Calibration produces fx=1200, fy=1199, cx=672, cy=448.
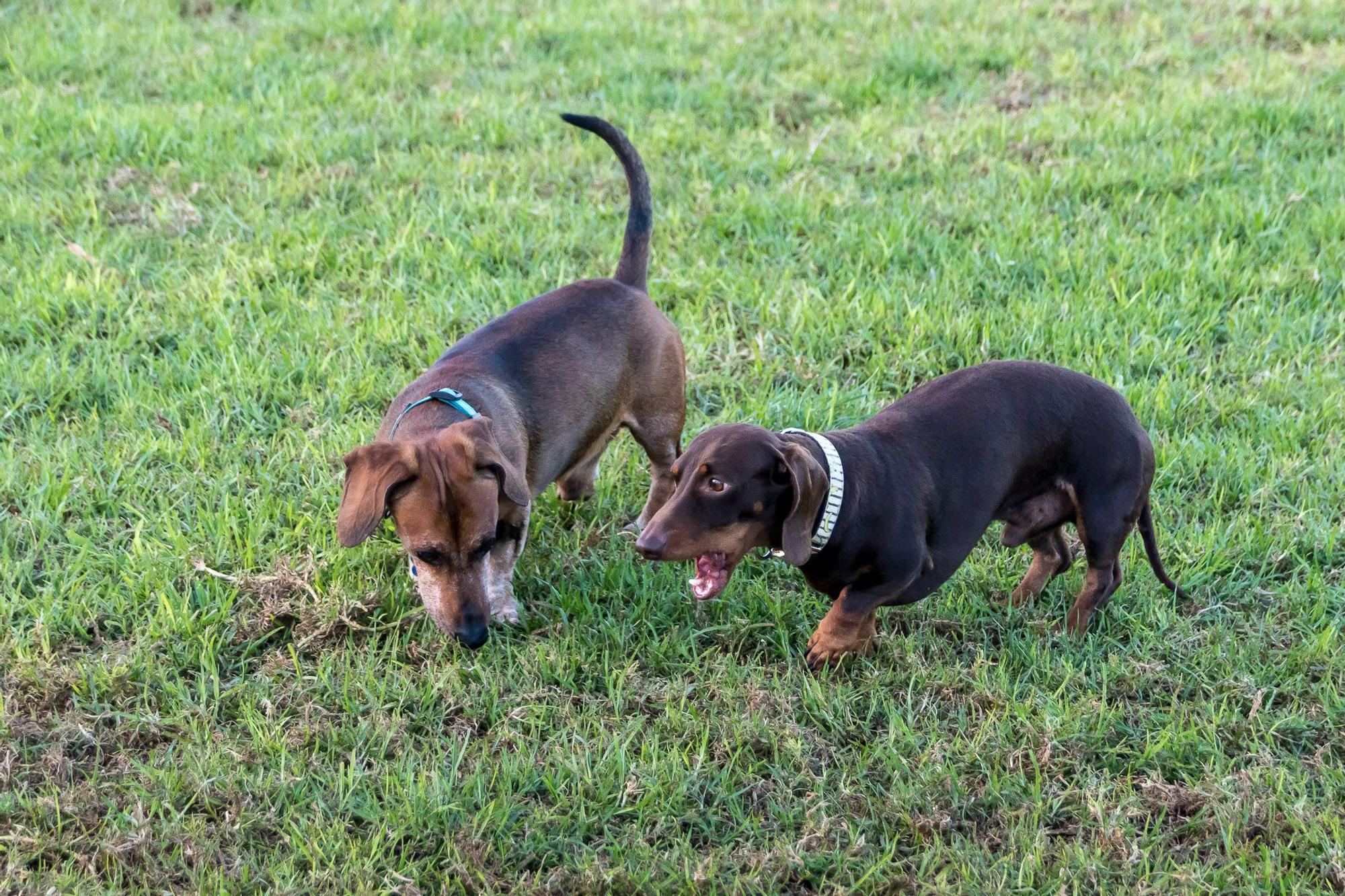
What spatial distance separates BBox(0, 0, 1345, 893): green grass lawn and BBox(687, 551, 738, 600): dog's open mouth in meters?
0.39

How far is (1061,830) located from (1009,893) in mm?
344

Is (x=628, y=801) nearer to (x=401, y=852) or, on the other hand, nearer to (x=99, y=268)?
(x=401, y=852)

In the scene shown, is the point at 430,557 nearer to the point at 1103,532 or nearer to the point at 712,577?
the point at 712,577

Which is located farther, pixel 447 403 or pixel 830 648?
pixel 447 403

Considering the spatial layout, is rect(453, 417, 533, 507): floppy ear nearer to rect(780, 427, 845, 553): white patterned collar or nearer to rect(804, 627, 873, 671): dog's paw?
rect(780, 427, 845, 553): white patterned collar

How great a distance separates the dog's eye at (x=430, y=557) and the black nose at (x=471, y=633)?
9.0 inches

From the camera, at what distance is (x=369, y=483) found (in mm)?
3846

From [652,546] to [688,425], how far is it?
1.98m

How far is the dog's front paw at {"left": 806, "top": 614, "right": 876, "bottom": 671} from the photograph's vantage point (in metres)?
4.07

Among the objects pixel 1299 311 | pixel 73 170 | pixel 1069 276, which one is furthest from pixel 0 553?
pixel 1299 311

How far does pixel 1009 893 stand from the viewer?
3365 millimetres

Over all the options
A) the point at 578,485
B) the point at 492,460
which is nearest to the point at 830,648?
the point at 492,460

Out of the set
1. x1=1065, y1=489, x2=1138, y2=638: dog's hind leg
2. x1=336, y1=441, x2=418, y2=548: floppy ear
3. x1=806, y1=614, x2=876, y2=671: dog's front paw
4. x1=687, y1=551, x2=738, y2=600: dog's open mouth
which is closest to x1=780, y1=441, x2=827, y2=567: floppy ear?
x1=687, y1=551, x2=738, y2=600: dog's open mouth

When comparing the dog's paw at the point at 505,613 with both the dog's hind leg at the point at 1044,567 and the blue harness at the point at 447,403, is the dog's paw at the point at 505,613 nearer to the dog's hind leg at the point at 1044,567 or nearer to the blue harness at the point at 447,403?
the blue harness at the point at 447,403
